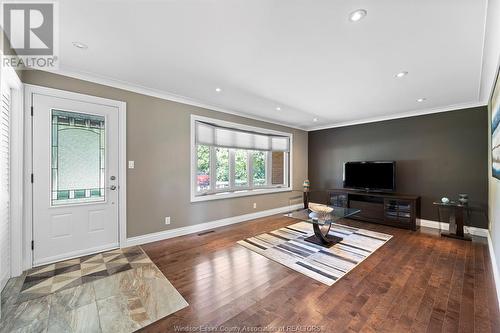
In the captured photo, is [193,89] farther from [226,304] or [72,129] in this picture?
[226,304]

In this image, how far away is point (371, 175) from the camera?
4785mm

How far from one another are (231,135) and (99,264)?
3.03m

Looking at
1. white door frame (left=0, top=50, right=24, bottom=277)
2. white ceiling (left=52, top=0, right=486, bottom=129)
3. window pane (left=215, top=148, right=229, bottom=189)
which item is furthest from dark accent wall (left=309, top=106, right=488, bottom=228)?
white door frame (left=0, top=50, right=24, bottom=277)

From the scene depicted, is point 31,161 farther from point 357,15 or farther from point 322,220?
point 322,220

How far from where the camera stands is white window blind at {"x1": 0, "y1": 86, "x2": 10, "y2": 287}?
206 centimetres

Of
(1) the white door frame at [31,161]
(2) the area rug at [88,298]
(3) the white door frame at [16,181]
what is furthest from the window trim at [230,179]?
(3) the white door frame at [16,181]

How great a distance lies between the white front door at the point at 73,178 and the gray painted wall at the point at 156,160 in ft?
0.69

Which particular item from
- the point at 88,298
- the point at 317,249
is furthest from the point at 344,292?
the point at 88,298

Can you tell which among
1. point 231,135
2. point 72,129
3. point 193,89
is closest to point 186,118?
point 193,89

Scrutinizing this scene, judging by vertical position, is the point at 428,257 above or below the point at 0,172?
below

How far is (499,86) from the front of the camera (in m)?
2.13

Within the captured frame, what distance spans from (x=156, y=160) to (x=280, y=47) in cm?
250
